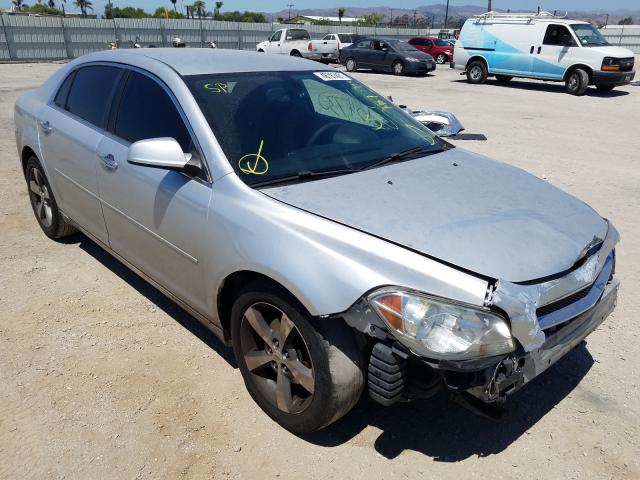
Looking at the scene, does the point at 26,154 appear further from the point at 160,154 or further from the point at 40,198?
the point at 160,154

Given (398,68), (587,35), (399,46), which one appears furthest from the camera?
(399,46)

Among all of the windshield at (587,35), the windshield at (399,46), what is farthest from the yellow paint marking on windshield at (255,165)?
the windshield at (399,46)

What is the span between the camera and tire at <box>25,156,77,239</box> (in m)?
4.36

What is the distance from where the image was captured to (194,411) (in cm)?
273

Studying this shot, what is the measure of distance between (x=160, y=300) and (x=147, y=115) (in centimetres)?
136

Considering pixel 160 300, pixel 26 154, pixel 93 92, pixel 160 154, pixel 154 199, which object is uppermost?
pixel 93 92

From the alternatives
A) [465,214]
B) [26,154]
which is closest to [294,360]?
[465,214]

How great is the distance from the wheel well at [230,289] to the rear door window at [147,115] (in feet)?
2.35

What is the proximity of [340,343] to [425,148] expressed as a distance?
158cm

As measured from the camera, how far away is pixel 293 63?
352 cm

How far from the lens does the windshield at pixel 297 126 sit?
2.70m

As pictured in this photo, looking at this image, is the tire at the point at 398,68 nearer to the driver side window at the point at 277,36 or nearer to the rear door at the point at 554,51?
the rear door at the point at 554,51

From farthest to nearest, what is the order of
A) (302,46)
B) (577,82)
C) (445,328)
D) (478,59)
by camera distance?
(302,46)
(478,59)
(577,82)
(445,328)

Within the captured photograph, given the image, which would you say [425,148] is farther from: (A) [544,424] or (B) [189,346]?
(B) [189,346]
